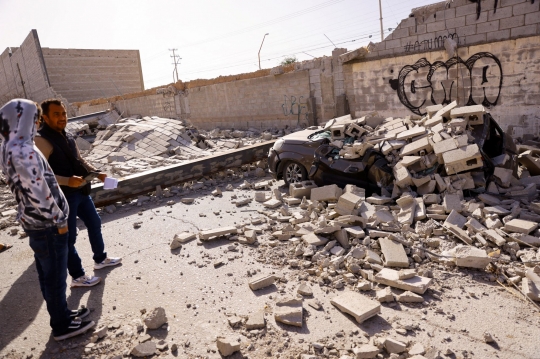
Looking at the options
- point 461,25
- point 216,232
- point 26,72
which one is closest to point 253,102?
point 461,25

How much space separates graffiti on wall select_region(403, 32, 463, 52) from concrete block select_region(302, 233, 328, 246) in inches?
322

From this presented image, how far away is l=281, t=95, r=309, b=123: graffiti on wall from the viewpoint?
15.7 m

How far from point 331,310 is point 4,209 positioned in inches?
301

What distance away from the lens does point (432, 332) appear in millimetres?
3092

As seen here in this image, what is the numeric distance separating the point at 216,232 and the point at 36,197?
2.72 metres

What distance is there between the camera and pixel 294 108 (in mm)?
16125

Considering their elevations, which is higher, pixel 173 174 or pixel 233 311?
pixel 173 174

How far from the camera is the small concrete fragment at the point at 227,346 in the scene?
2.91 metres

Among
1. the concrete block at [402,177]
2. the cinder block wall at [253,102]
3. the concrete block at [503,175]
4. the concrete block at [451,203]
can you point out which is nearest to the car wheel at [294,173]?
the concrete block at [402,177]

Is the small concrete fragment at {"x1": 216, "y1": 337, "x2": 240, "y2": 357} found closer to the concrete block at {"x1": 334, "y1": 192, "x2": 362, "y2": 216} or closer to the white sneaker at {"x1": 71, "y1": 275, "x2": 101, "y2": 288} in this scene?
the white sneaker at {"x1": 71, "y1": 275, "x2": 101, "y2": 288}

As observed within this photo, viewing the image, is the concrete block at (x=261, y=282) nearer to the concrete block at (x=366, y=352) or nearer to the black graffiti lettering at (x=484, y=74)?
the concrete block at (x=366, y=352)

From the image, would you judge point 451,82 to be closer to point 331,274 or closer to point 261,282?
point 331,274

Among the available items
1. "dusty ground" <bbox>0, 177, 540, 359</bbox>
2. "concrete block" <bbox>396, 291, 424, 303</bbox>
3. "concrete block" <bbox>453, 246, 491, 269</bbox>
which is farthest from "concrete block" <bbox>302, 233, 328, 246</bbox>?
"concrete block" <bbox>453, 246, 491, 269</bbox>

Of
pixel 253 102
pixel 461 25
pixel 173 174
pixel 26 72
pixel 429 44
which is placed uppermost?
pixel 26 72
